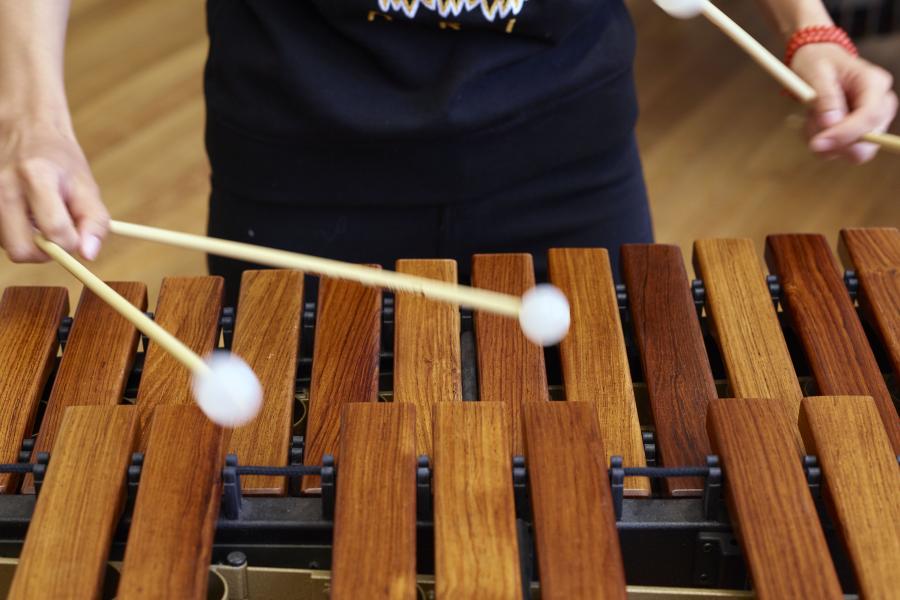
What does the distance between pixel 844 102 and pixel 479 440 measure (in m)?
0.57

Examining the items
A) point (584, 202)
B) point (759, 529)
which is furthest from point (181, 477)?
point (584, 202)

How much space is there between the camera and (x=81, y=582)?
39.3 inches

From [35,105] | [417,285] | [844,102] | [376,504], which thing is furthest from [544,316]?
[35,105]

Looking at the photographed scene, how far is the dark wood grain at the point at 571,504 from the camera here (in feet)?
3.24

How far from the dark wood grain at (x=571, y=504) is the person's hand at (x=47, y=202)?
0.45 m

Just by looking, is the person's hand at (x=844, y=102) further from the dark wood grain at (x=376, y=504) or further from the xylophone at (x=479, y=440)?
the dark wood grain at (x=376, y=504)

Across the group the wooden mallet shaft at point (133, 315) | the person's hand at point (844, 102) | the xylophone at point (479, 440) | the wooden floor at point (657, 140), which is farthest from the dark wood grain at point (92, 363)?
the wooden floor at point (657, 140)

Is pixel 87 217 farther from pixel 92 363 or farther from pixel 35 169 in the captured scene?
pixel 92 363

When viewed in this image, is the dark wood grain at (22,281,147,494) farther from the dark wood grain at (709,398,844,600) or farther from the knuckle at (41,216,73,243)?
the dark wood grain at (709,398,844,600)

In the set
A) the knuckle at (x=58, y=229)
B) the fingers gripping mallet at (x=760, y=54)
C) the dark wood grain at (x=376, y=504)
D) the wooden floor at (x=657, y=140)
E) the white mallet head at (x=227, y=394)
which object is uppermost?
the wooden floor at (x=657, y=140)

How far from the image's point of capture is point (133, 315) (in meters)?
1.12

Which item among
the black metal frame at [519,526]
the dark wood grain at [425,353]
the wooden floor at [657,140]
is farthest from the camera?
the wooden floor at [657,140]

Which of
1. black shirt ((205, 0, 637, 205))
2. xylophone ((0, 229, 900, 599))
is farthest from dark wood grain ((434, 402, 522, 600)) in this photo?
black shirt ((205, 0, 637, 205))

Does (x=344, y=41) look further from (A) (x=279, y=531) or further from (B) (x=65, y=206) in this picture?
(A) (x=279, y=531)
